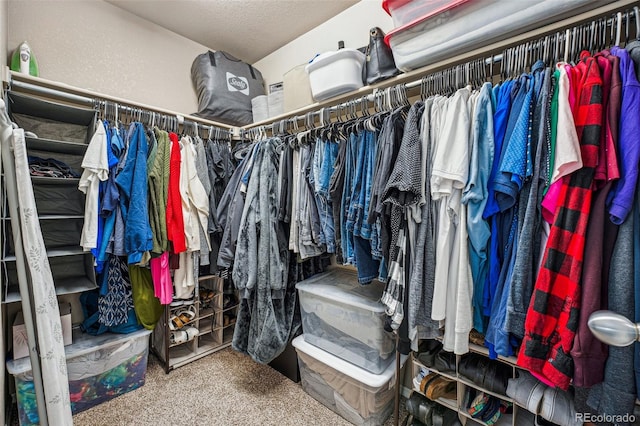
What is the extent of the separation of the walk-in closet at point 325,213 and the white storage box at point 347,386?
0.05 feet

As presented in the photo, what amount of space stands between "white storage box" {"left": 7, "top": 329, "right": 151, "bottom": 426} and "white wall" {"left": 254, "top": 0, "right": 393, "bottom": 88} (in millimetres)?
2419

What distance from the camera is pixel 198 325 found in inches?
84.0

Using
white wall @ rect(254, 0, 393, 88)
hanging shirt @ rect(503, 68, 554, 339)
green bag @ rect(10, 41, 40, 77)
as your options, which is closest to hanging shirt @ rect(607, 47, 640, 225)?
hanging shirt @ rect(503, 68, 554, 339)

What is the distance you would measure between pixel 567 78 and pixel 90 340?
2.63 metres

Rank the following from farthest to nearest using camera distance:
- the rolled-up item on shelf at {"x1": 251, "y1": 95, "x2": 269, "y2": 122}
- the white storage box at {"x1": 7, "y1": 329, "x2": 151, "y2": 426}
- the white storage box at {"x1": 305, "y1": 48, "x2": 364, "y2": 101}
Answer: the rolled-up item on shelf at {"x1": 251, "y1": 95, "x2": 269, "y2": 122} → the white storage box at {"x1": 305, "y1": 48, "x2": 364, "y2": 101} → the white storage box at {"x1": 7, "y1": 329, "x2": 151, "y2": 426}

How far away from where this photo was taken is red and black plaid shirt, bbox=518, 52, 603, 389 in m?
0.78

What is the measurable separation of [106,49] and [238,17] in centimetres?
98

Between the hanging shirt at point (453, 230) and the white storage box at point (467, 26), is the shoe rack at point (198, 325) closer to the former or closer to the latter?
the hanging shirt at point (453, 230)

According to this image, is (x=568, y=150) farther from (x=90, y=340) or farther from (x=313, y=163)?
(x=90, y=340)

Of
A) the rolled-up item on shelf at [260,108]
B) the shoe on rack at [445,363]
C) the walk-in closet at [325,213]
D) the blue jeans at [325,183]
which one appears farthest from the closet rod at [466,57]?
the shoe on rack at [445,363]

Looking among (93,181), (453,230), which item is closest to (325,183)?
(453,230)

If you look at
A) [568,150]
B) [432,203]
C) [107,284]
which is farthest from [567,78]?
[107,284]

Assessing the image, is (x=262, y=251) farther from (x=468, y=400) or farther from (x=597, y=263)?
(x=597, y=263)

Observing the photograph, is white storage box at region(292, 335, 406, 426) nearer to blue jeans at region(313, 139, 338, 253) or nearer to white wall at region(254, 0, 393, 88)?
blue jeans at region(313, 139, 338, 253)
